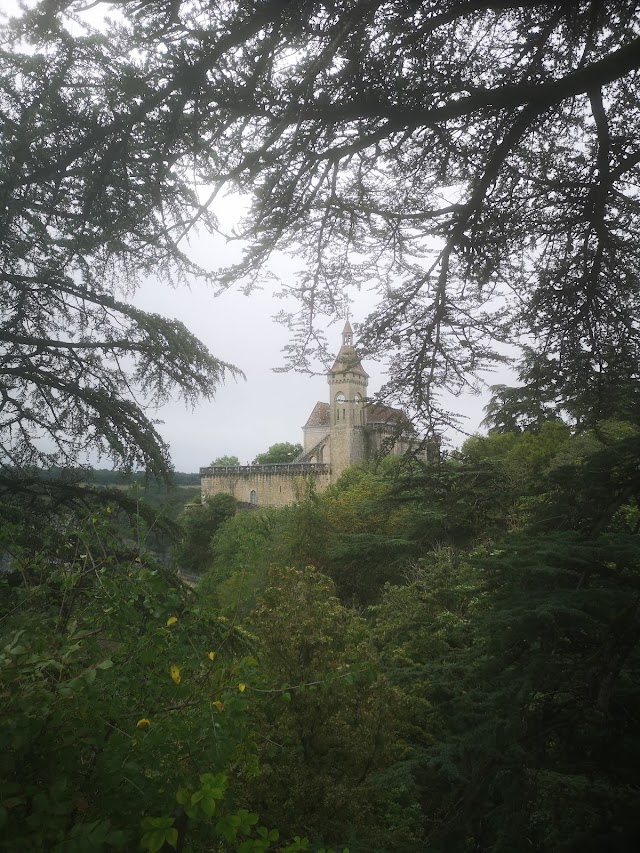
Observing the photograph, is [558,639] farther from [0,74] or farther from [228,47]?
[0,74]

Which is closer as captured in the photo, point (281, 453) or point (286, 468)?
point (286, 468)

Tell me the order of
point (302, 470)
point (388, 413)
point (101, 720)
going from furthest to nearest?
point (302, 470)
point (388, 413)
point (101, 720)

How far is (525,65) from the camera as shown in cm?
371

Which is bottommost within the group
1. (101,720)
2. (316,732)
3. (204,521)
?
(316,732)

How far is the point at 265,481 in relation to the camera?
40219 mm

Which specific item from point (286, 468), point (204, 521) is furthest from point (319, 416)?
point (204, 521)

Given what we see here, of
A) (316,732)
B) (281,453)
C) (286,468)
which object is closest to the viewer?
(316,732)

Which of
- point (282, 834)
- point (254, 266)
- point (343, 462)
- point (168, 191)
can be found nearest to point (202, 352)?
point (254, 266)

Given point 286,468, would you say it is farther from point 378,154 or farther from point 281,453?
point 378,154

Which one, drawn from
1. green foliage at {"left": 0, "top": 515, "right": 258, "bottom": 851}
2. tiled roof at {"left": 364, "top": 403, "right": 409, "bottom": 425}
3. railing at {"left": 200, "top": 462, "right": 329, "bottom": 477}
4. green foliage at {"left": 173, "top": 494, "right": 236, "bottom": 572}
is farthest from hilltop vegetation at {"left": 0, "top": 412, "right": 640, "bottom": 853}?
railing at {"left": 200, "top": 462, "right": 329, "bottom": 477}

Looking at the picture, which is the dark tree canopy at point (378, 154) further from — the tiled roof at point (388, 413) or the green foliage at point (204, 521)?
the green foliage at point (204, 521)

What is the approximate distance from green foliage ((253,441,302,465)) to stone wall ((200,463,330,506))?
16541mm

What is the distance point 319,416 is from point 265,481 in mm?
8500

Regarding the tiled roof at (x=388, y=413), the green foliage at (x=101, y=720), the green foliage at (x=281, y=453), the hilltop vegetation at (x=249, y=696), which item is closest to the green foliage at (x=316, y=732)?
the hilltop vegetation at (x=249, y=696)
